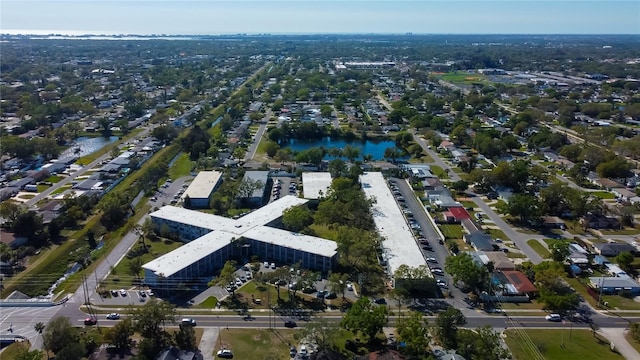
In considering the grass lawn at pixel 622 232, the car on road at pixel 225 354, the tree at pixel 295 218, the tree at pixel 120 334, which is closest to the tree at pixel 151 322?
the tree at pixel 120 334

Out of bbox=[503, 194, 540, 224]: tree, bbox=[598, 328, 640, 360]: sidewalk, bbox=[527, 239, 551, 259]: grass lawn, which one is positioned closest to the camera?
bbox=[598, 328, 640, 360]: sidewalk

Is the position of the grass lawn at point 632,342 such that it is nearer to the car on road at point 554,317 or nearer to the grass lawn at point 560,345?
the grass lawn at point 560,345

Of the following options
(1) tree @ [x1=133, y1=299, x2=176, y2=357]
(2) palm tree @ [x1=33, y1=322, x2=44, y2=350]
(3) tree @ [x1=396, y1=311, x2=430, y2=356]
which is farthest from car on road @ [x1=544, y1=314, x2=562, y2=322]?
(2) palm tree @ [x1=33, y1=322, x2=44, y2=350]

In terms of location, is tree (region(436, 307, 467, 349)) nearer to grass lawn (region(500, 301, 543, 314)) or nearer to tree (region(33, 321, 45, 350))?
grass lawn (region(500, 301, 543, 314))

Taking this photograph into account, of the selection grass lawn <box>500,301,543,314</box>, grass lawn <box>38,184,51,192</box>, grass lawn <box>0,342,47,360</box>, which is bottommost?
grass lawn <box>0,342,47,360</box>

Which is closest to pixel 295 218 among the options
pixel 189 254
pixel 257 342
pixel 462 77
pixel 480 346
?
pixel 189 254

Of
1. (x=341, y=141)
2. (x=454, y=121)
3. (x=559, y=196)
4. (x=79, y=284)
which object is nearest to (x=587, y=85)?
(x=454, y=121)
